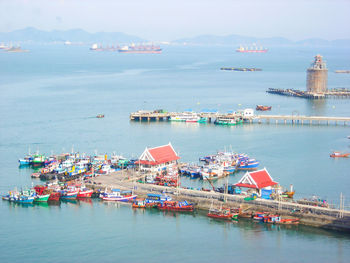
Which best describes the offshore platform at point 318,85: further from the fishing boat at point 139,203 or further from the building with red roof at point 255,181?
the fishing boat at point 139,203

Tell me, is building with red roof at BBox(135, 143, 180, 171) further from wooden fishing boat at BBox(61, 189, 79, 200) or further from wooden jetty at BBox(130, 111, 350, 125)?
wooden jetty at BBox(130, 111, 350, 125)

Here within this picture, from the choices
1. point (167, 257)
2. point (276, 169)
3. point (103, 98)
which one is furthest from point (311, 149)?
point (103, 98)

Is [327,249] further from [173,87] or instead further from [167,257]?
[173,87]

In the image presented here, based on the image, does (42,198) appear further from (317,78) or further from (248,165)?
(317,78)

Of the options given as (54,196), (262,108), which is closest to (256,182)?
(54,196)

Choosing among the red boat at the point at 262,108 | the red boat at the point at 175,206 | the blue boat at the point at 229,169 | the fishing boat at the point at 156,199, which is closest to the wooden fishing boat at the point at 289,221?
the red boat at the point at 175,206
